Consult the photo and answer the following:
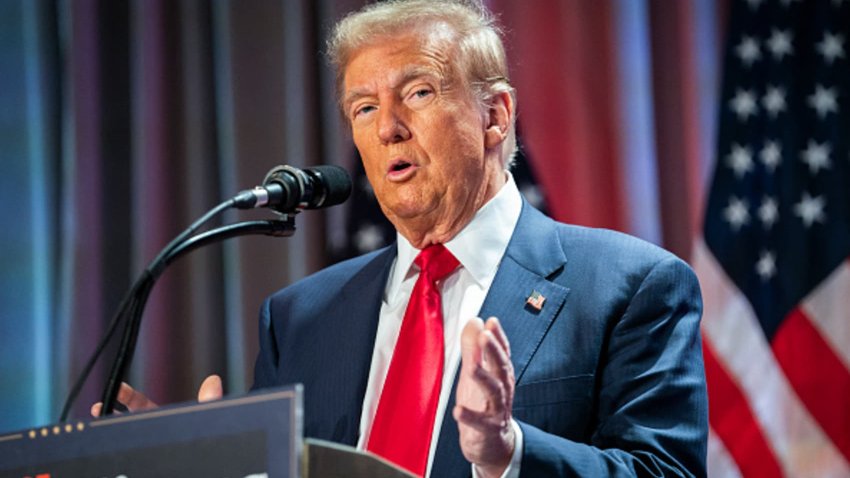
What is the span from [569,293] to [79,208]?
207cm

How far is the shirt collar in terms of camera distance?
7.75 feet

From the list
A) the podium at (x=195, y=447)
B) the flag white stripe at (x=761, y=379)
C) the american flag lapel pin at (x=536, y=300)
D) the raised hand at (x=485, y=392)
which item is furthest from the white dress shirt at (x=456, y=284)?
the flag white stripe at (x=761, y=379)

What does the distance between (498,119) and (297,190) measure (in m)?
0.78

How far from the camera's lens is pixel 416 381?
7.20ft

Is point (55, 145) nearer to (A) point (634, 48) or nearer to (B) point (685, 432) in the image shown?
(A) point (634, 48)

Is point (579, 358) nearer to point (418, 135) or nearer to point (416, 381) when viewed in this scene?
point (416, 381)

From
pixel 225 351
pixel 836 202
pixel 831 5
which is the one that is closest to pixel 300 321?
pixel 225 351

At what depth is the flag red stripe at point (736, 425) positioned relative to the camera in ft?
10.8

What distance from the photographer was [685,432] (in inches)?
79.7

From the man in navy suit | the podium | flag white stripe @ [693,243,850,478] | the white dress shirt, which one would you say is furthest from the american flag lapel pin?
flag white stripe @ [693,243,850,478]

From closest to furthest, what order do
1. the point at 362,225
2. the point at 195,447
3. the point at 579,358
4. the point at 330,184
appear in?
1. the point at 195,447
2. the point at 330,184
3. the point at 579,358
4. the point at 362,225

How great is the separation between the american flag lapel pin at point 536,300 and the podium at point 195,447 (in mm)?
839

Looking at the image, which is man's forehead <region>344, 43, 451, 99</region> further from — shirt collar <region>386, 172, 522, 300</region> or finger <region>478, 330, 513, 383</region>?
finger <region>478, 330, 513, 383</region>

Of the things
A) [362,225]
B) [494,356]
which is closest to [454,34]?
[494,356]
